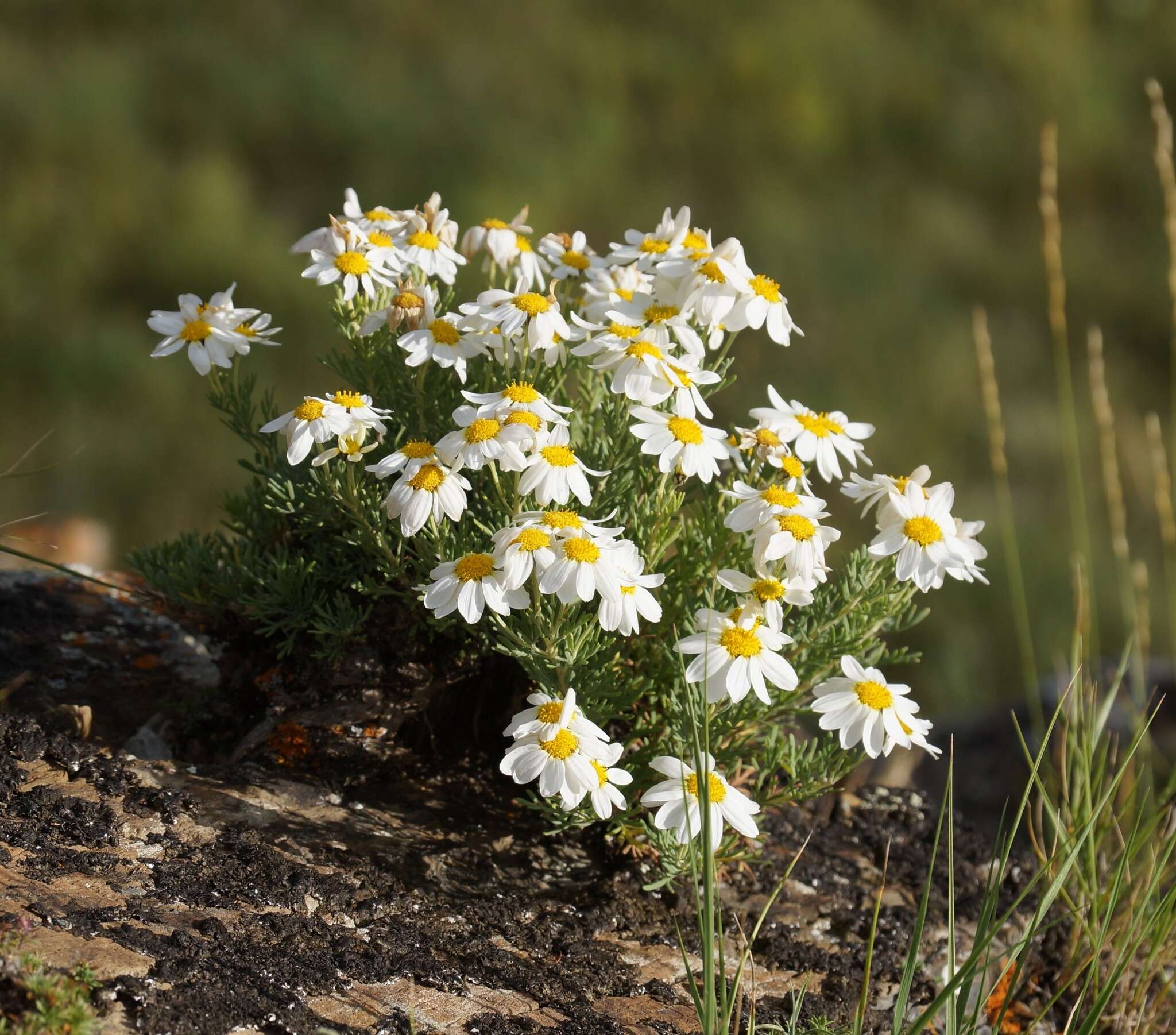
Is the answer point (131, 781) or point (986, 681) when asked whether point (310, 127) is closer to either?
point (986, 681)

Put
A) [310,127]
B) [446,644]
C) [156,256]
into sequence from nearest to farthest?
1. [446,644]
2. [156,256]
3. [310,127]

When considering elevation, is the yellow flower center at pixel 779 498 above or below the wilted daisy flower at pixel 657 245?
below

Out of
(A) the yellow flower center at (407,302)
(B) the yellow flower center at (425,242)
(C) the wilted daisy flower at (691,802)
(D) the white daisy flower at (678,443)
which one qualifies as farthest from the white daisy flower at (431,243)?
(C) the wilted daisy flower at (691,802)

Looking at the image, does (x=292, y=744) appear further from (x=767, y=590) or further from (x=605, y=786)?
(x=767, y=590)

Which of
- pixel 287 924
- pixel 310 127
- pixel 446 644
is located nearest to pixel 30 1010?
pixel 287 924


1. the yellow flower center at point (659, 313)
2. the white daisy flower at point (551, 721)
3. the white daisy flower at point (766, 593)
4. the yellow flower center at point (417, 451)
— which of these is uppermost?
the yellow flower center at point (659, 313)

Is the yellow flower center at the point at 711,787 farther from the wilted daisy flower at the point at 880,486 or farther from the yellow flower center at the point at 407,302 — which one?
the yellow flower center at the point at 407,302
